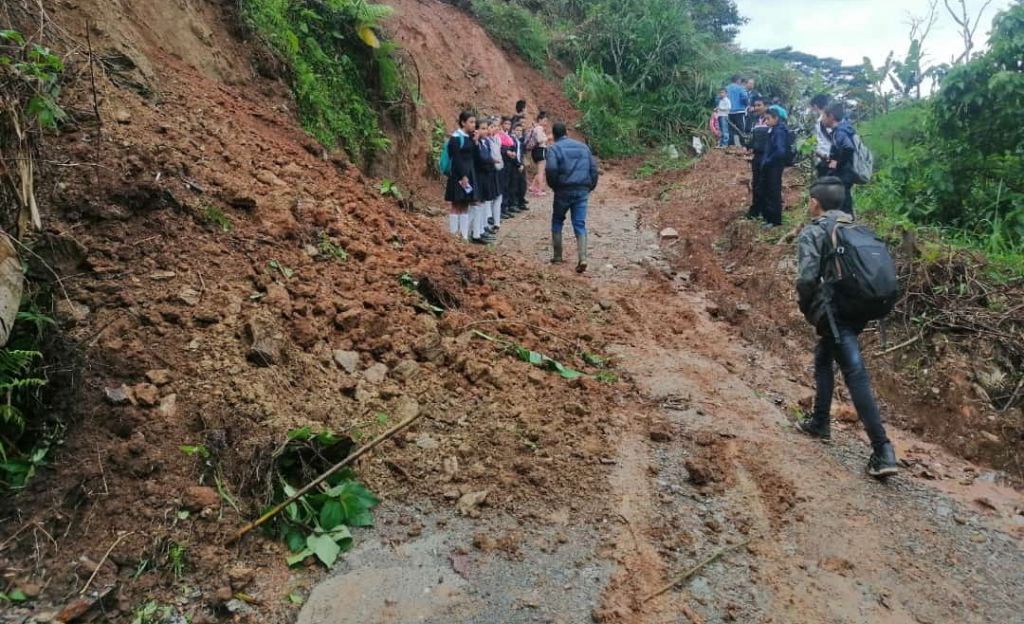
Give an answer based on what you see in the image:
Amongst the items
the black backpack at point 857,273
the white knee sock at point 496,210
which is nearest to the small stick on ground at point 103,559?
the black backpack at point 857,273

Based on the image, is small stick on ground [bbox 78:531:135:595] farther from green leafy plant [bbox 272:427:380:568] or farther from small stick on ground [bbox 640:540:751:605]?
small stick on ground [bbox 640:540:751:605]

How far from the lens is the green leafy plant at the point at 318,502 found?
3293 millimetres

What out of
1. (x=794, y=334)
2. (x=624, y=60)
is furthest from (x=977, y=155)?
(x=624, y=60)

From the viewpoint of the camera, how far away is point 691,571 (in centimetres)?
337

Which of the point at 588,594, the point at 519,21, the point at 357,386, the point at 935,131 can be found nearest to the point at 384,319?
the point at 357,386

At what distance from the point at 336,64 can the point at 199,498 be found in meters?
8.57

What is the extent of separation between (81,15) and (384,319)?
4144mm

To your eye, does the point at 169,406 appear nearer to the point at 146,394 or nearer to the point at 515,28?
the point at 146,394

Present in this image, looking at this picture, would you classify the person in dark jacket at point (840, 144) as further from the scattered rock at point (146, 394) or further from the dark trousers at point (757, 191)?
the scattered rock at point (146, 394)

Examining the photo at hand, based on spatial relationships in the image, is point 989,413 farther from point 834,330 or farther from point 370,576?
point 370,576

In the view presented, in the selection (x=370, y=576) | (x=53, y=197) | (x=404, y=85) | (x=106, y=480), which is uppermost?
(x=404, y=85)

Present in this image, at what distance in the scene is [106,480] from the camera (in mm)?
3189

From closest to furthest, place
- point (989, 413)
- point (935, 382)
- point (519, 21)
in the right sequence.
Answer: point (989, 413), point (935, 382), point (519, 21)

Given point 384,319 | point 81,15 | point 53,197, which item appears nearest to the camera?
point 53,197
